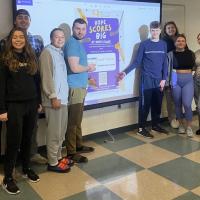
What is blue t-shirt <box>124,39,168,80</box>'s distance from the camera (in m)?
3.77

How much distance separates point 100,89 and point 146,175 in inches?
48.3

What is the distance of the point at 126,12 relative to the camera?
3.64 m

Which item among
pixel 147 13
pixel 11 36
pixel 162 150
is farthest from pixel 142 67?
pixel 11 36

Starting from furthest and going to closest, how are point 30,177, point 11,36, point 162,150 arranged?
point 162,150 → point 30,177 → point 11,36

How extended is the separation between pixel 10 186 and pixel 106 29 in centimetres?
207

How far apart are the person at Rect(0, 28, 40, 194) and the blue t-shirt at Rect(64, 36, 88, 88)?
0.46m

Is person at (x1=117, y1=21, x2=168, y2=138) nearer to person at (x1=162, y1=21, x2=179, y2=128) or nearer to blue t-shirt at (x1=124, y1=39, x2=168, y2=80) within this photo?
blue t-shirt at (x1=124, y1=39, x2=168, y2=80)

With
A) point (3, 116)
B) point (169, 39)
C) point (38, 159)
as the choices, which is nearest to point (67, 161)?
point (38, 159)

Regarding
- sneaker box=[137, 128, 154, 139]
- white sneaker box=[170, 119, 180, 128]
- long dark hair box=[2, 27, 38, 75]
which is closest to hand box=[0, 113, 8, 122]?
long dark hair box=[2, 27, 38, 75]

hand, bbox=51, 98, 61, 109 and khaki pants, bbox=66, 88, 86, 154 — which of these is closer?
hand, bbox=51, 98, 61, 109

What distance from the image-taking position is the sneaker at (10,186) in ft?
8.27

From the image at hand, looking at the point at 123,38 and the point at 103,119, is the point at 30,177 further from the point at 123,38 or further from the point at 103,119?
the point at 123,38

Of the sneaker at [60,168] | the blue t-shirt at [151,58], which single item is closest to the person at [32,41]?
the sneaker at [60,168]

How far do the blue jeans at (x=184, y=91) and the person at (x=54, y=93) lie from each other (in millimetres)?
1786
